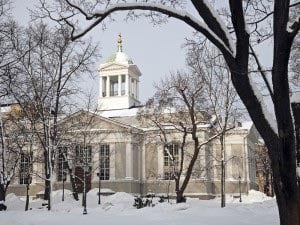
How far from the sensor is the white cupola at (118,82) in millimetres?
58281

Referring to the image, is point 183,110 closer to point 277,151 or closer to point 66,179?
point 66,179

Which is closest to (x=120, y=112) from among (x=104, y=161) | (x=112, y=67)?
(x=112, y=67)

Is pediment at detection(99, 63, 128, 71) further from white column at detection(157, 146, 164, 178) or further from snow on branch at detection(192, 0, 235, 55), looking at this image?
snow on branch at detection(192, 0, 235, 55)

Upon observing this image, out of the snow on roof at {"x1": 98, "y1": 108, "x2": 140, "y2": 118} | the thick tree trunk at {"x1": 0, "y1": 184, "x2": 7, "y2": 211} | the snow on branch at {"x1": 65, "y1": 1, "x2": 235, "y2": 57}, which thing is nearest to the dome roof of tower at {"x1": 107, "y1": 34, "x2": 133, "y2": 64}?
the snow on roof at {"x1": 98, "y1": 108, "x2": 140, "y2": 118}

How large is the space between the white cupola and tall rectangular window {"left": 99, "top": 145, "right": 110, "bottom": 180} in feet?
35.1

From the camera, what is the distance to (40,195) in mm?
46750

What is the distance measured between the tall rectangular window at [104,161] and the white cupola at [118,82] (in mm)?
10713

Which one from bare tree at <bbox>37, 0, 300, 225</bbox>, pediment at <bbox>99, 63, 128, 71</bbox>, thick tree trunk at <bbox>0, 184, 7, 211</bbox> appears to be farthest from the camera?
pediment at <bbox>99, 63, 128, 71</bbox>

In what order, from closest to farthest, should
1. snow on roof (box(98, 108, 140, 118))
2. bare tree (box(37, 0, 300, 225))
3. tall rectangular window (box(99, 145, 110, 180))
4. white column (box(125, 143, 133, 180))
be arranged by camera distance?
bare tree (box(37, 0, 300, 225)) → white column (box(125, 143, 133, 180)) → tall rectangular window (box(99, 145, 110, 180)) → snow on roof (box(98, 108, 140, 118))

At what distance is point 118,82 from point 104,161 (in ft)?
49.2

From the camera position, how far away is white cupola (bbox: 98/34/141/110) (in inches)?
2295

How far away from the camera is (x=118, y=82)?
59406 millimetres

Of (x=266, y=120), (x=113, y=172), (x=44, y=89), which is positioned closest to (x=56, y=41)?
(x=44, y=89)

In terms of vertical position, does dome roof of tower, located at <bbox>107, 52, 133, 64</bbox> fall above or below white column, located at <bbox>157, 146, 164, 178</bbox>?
above
